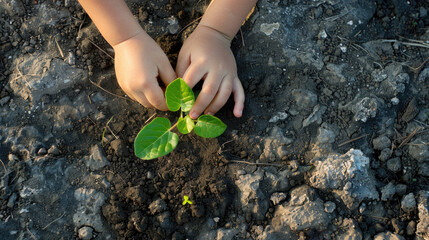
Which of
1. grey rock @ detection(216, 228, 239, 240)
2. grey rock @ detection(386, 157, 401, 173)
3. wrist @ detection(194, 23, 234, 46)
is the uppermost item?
wrist @ detection(194, 23, 234, 46)

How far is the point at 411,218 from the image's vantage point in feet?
6.18

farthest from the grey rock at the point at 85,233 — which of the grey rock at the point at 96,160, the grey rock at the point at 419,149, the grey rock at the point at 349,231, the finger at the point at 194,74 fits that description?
the grey rock at the point at 419,149

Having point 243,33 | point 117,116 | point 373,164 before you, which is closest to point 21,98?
point 117,116

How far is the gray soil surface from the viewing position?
6.26 ft

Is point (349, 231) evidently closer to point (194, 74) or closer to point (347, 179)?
point (347, 179)

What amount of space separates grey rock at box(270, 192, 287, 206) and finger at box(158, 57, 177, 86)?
77 cm

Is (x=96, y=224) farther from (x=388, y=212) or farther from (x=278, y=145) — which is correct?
(x=388, y=212)

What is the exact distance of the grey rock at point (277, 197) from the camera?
192 cm

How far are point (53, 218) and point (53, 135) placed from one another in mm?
432

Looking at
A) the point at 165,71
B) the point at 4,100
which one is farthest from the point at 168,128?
the point at 4,100

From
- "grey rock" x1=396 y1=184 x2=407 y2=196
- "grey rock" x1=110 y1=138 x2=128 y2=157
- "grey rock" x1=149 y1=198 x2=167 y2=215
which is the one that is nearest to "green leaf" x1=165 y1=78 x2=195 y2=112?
"grey rock" x1=110 y1=138 x2=128 y2=157

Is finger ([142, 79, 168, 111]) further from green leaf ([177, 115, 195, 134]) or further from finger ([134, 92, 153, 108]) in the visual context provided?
green leaf ([177, 115, 195, 134])

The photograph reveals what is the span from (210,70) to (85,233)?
1.00m

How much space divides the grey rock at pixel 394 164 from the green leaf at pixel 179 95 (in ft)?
3.35
